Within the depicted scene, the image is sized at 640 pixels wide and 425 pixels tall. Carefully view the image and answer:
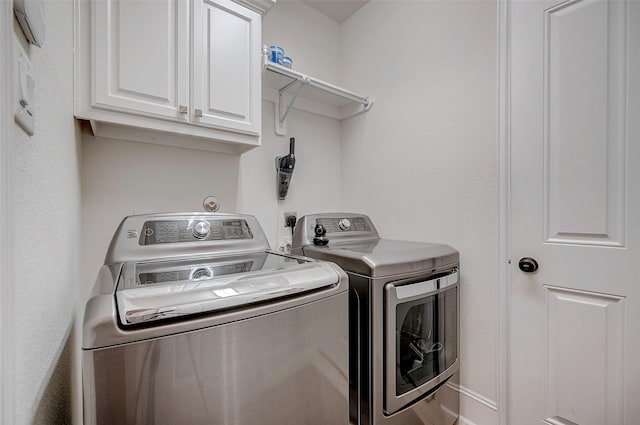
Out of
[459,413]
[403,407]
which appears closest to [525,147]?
[403,407]

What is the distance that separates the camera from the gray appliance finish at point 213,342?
603mm

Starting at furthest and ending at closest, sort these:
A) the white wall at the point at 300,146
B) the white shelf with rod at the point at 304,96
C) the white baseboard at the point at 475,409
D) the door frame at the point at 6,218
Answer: the white wall at the point at 300,146
the white shelf with rod at the point at 304,96
the white baseboard at the point at 475,409
the door frame at the point at 6,218

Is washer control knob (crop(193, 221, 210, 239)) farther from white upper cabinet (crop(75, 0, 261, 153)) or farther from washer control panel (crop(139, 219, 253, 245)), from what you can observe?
white upper cabinet (crop(75, 0, 261, 153))

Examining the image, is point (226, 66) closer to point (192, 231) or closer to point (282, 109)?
point (282, 109)

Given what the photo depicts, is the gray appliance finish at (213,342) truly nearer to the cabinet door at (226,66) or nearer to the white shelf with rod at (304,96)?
the cabinet door at (226,66)

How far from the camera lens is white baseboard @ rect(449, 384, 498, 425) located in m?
1.41

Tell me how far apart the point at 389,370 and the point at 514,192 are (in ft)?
3.30

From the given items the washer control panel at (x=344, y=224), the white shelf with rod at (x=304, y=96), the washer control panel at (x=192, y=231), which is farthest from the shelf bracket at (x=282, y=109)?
the washer control panel at (x=192, y=231)

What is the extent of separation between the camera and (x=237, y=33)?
Answer: 1.41m

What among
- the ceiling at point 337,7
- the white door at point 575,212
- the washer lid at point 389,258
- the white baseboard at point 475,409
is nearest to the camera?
the white door at point 575,212

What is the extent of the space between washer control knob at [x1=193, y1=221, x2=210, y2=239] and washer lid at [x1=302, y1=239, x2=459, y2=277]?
53cm

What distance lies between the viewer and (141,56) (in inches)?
46.3

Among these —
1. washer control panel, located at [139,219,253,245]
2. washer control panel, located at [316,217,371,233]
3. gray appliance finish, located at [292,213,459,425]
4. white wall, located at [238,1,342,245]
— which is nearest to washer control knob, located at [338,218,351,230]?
washer control panel, located at [316,217,371,233]

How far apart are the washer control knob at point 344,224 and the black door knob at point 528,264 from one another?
0.93 metres
